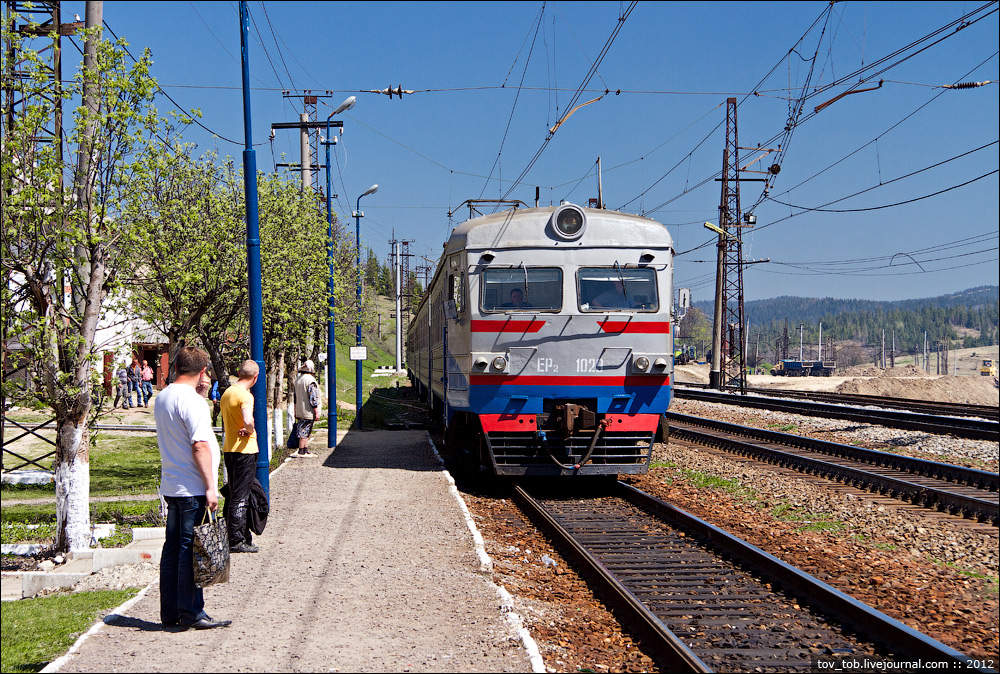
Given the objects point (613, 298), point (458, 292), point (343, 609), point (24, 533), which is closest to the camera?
point (343, 609)

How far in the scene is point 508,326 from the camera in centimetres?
1185

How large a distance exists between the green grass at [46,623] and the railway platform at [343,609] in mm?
357

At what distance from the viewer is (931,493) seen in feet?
37.6

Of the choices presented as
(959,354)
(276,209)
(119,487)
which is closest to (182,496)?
(119,487)

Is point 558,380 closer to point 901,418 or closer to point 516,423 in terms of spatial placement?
point 516,423

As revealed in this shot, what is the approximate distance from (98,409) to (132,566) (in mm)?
2323

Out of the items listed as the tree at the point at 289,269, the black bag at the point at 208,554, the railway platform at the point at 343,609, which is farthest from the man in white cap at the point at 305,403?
the black bag at the point at 208,554

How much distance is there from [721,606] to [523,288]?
19.8 feet

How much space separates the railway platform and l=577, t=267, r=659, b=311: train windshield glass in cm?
349

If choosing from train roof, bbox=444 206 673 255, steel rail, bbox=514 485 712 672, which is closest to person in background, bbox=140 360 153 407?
train roof, bbox=444 206 673 255

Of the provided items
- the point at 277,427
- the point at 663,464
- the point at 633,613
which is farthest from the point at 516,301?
the point at 277,427

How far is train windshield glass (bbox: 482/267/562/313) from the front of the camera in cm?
1198

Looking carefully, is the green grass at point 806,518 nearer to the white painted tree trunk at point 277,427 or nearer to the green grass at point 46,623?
the green grass at point 46,623

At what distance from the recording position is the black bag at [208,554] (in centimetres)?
588
